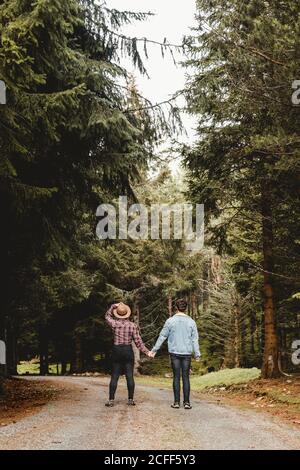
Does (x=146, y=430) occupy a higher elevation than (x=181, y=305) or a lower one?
lower

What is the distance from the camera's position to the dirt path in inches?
236

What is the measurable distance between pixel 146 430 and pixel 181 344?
2586mm

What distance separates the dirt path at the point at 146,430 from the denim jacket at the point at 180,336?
1.17 metres

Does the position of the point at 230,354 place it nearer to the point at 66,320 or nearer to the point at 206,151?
the point at 66,320

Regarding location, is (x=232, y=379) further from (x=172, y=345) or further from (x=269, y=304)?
(x=172, y=345)

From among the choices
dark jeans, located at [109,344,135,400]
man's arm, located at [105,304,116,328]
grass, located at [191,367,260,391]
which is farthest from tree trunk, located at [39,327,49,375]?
dark jeans, located at [109,344,135,400]

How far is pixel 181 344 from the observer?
9.25m

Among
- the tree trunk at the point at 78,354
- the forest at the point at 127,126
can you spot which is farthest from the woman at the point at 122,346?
the tree trunk at the point at 78,354

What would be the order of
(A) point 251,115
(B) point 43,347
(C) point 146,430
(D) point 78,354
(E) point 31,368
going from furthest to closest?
(E) point 31,368 → (B) point 43,347 → (D) point 78,354 → (A) point 251,115 → (C) point 146,430

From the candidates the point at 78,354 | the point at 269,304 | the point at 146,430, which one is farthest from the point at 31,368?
the point at 146,430

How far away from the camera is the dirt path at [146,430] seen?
19.7ft

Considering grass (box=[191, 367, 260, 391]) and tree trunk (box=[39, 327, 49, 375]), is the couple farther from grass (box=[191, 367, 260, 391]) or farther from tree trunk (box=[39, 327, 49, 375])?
tree trunk (box=[39, 327, 49, 375])

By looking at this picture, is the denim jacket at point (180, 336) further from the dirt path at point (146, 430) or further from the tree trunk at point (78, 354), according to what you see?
the tree trunk at point (78, 354)

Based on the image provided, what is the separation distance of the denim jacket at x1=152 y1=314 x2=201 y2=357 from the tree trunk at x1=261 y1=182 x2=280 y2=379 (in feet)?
18.1
